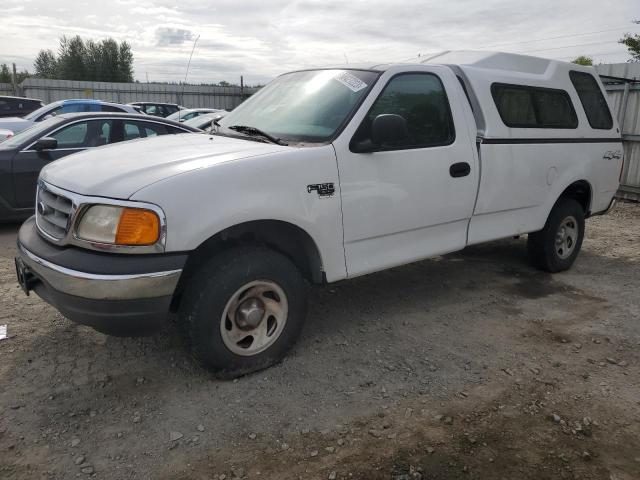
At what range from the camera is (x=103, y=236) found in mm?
2771

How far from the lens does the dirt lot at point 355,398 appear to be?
2.60 meters

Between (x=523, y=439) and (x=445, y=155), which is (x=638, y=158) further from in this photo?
(x=523, y=439)

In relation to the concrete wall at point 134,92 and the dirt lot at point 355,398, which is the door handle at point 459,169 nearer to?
the dirt lot at point 355,398

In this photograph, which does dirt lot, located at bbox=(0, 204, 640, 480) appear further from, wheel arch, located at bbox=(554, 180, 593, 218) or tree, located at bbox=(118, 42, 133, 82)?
tree, located at bbox=(118, 42, 133, 82)

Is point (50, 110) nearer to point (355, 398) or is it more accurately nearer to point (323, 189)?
point (323, 189)

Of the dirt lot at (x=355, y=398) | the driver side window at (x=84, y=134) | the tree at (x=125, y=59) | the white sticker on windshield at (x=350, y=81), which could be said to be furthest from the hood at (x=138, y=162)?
the tree at (x=125, y=59)

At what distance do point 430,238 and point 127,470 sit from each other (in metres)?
2.60

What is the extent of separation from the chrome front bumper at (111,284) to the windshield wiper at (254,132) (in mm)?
1161

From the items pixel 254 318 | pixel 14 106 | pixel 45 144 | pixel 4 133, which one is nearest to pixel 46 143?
pixel 45 144

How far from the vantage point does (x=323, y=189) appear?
10.9ft

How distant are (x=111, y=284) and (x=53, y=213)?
80cm

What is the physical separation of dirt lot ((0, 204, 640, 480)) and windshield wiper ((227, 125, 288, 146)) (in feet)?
4.63

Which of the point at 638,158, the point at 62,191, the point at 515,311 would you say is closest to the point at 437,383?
the point at 515,311

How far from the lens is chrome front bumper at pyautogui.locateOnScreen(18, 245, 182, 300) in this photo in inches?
107
